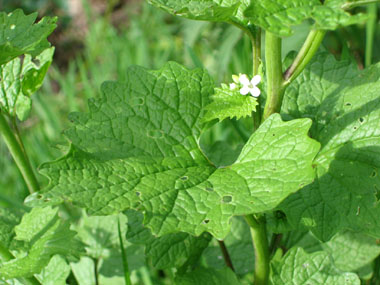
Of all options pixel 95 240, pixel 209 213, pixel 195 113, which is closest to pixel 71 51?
pixel 95 240

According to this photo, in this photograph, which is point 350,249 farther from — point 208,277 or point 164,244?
point 164,244

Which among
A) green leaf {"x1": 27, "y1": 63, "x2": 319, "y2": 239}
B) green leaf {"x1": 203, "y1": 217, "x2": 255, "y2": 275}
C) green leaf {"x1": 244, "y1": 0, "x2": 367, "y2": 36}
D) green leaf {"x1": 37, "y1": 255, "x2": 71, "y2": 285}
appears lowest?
green leaf {"x1": 203, "y1": 217, "x2": 255, "y2": 275}

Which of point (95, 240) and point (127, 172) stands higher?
point (127, 172)

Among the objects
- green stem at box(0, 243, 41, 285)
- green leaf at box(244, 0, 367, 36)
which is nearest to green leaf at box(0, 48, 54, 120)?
green stem at box(0, 243, 41, 285)

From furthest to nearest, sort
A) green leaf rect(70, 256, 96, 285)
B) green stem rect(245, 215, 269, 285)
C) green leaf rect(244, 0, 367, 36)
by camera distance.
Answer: green leaf rect(70, 256, 96, 285) → green stem rect(245, 215, 269, 285) → green leaf rect(244, 0, 367, 36)

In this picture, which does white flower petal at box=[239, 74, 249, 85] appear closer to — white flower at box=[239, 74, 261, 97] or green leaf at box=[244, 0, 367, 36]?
white flower at box=[239, 74, 261, 97]

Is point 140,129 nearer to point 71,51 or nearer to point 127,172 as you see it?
point 127,172
